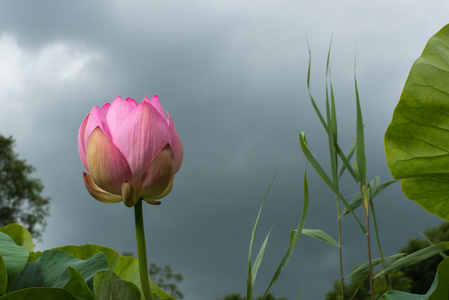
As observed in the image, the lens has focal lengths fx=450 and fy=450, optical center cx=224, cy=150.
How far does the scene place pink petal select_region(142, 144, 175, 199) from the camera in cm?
58

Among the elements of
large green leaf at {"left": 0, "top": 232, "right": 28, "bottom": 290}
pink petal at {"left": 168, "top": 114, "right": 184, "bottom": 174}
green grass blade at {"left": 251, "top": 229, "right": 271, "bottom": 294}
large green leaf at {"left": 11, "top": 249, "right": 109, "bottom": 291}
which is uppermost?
pink petal at {"left": 168, "top": 114, "right": 184, "bottom": 174}

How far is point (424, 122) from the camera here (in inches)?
38.2

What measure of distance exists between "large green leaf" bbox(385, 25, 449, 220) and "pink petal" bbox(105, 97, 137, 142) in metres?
0.62

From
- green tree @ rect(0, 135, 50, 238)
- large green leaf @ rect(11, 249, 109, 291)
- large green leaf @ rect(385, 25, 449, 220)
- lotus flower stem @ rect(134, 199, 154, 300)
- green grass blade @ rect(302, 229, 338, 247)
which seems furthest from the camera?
green tree @ rect(0, 135, 50, 238)

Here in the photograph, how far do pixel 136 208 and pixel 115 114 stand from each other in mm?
134

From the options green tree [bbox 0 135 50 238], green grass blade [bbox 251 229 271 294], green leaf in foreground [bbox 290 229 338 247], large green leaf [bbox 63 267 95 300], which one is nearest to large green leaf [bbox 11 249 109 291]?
large green leaf [bbox 63 267 95 300]

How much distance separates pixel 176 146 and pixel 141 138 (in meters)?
0.06

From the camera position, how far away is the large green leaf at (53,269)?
69 cm

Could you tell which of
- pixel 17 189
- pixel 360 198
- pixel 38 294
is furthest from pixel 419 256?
pixel 17 189

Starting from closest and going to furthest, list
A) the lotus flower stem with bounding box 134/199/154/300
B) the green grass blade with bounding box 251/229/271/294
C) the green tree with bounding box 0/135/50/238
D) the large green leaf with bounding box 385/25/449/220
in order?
1. the lotus flower stem with bounding box 134/199/154/300
2. the large green leaf with bounding box 385/25/449/220
3. the green grass blade with bounding box 251/229/271/294
4. the green tree with bounding box 0/135/50/238

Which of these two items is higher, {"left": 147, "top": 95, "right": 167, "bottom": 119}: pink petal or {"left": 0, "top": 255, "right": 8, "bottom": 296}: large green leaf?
{"left": 147, "top": 95, "right": 167, "bottom": 119}: pink petal

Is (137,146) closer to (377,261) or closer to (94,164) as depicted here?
(94,164)

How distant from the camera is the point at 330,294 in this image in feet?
24.2

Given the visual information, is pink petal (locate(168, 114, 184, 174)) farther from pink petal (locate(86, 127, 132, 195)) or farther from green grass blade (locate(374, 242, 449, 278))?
green grass blade (locate(374, 242, 449, 278))
